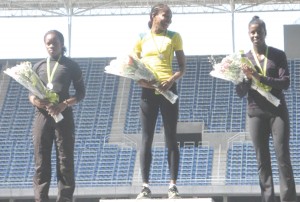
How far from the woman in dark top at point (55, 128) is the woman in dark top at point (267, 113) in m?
1.47

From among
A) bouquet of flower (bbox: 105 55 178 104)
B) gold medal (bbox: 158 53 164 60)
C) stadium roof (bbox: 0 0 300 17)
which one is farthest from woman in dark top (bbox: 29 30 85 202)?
stadium roof (bbox: 0 0 300 17)

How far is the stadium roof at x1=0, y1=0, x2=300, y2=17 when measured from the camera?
23828 millimetres

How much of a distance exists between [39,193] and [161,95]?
133cm

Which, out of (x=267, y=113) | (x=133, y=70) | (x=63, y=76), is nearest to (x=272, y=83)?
(x=267, y=113)

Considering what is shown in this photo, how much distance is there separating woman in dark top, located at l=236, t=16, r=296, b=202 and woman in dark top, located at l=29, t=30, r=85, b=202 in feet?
4.83

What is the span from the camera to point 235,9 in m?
24.2

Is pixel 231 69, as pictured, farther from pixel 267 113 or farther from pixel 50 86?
pixel 50 86

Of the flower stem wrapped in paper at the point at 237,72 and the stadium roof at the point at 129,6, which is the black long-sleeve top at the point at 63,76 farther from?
the stadium roof at the point at 129,6

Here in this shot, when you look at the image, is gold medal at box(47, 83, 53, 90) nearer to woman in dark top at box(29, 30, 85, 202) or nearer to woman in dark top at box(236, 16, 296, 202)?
woman in dark top at box(29, 30, 85, 202)

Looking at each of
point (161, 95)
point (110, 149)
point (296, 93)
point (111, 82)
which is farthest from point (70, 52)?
point (161, 95)

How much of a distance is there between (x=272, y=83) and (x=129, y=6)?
17.5m

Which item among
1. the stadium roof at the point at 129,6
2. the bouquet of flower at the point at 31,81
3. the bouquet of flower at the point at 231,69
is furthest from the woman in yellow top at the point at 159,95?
→ the stadium roof at the point at 129,6

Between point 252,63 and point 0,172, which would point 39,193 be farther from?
point 0,172

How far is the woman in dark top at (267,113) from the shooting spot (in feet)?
→ 23.2
